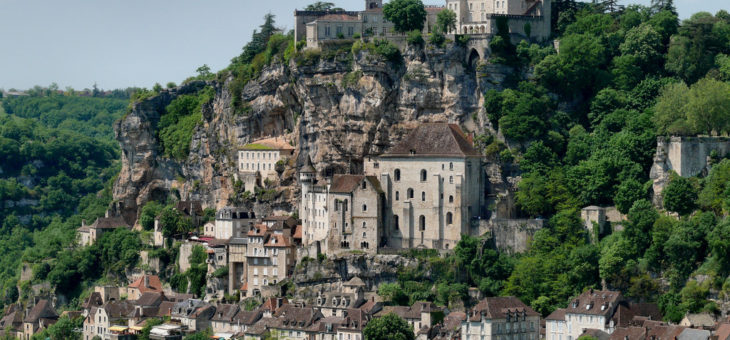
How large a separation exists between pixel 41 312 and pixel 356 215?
31060mm

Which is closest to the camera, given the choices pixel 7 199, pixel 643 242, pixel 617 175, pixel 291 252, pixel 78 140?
pixel 643 242

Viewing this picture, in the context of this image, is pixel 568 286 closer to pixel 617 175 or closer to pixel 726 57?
pixel 617 175

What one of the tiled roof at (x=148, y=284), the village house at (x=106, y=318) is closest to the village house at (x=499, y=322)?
the village house at (x=106, y=318)

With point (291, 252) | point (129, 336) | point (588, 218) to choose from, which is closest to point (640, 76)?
point (588, 218)

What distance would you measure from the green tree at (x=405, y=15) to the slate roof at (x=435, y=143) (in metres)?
9.25

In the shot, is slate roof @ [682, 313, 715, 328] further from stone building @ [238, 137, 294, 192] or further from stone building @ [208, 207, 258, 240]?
stone building @ [238, 137, 294, 192]

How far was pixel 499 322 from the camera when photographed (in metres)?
89.9

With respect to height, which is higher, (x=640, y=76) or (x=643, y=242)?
(x=640, y=76)

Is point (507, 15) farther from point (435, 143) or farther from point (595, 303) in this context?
point (595, 303)

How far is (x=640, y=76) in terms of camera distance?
4252 inches

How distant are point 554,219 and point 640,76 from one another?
52.5 ft

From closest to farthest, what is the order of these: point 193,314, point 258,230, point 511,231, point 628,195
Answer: point 628,195 < point 511,231 < point 193,314 < point 258,230

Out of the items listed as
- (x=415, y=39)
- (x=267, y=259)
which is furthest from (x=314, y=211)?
(x=415, y=39)

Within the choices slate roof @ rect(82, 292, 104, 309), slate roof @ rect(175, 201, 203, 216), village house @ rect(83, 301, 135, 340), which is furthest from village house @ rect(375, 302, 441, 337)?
slate roof @ rect(175, 201, 203, 216)
